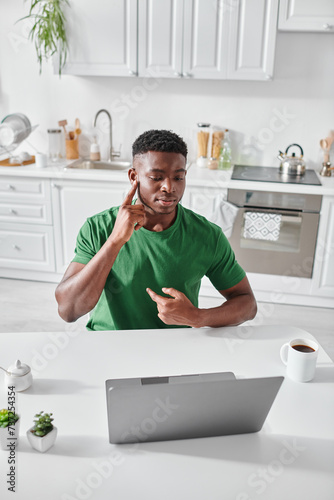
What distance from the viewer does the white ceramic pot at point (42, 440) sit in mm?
994

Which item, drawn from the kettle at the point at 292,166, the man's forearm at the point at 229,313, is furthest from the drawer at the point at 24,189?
the man's forearm at the point at 229,313

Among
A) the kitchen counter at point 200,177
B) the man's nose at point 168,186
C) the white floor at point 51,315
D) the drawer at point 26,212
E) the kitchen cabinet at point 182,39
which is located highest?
the kitchen cabinet at point 182,39

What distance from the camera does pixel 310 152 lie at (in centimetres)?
355

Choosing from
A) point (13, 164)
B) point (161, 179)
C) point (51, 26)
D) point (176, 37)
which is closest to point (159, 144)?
point (161, 179)

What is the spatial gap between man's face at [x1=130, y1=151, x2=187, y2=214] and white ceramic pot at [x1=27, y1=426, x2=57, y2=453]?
2.45ft

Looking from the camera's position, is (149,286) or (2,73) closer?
(149,286)

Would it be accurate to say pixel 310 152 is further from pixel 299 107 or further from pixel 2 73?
pixel 2 73

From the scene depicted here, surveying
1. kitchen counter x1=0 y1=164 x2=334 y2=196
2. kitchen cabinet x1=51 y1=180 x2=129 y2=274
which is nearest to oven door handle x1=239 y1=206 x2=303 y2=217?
kitchen counter x1=0 y1=164 x2=334 y2=196

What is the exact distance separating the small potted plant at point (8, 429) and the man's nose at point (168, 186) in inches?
30.3

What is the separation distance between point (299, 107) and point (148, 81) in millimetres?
1099

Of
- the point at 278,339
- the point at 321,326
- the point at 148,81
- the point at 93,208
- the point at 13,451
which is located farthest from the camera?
the point at 148,81

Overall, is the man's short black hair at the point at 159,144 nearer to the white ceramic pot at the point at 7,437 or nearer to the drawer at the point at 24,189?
the white ceramic pot at the point at 7,437

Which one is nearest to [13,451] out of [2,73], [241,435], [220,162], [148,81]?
[241,435]

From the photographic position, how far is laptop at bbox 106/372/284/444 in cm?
95
